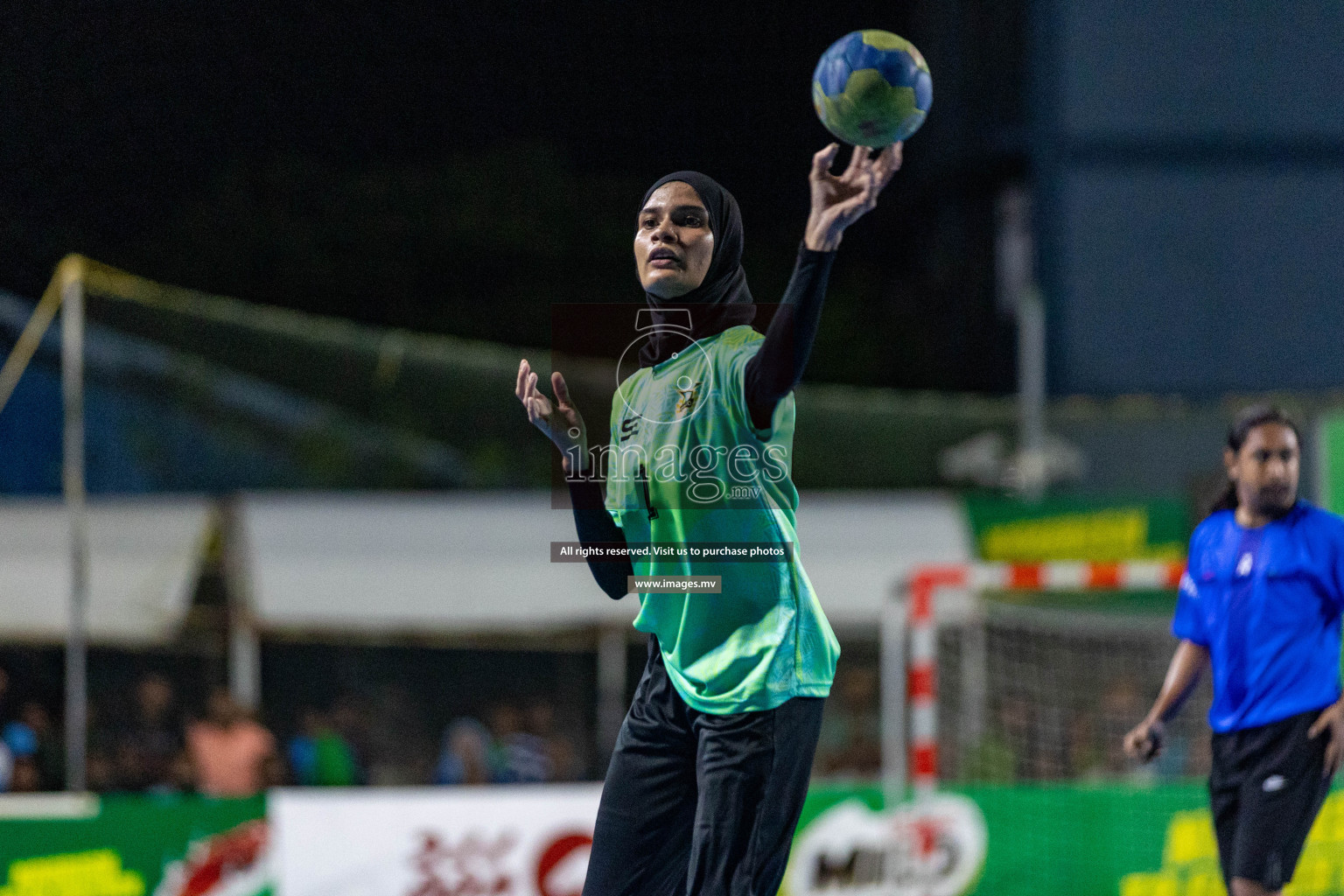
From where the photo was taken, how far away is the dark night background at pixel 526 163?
15062mm

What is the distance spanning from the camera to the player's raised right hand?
3369 millimetres

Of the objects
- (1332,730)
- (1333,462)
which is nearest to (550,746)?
(1333,462)

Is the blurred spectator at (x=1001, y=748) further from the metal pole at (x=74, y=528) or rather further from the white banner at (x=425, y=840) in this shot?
the metal pole at (x=74, y=528)

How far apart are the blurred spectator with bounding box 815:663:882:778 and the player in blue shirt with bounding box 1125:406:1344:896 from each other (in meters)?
4.74

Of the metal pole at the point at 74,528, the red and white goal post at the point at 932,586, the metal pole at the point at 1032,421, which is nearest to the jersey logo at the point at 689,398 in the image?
the red and white goal post at the point at 932,586

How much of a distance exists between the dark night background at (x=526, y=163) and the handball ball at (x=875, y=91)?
9.91 meters

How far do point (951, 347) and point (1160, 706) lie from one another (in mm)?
14407

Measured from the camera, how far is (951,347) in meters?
19.6

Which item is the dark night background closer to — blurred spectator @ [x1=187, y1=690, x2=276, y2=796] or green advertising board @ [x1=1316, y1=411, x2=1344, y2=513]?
blurred spectator @ [x1=187, y1=690, x2=276, y2=796]

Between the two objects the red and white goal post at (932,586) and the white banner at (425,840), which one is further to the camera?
the white banner at (425,840)

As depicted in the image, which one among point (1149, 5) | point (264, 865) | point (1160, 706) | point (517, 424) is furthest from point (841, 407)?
point (1160, 706)

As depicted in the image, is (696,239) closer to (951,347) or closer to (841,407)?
(841,407)

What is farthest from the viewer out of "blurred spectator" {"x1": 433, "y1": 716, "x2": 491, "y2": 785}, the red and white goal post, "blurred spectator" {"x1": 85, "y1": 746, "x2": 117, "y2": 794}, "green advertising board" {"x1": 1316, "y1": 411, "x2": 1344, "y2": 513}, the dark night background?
the dark night background

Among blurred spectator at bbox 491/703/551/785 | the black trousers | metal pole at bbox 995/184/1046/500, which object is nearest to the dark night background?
metal pole at bbox 995/184/1046/500
